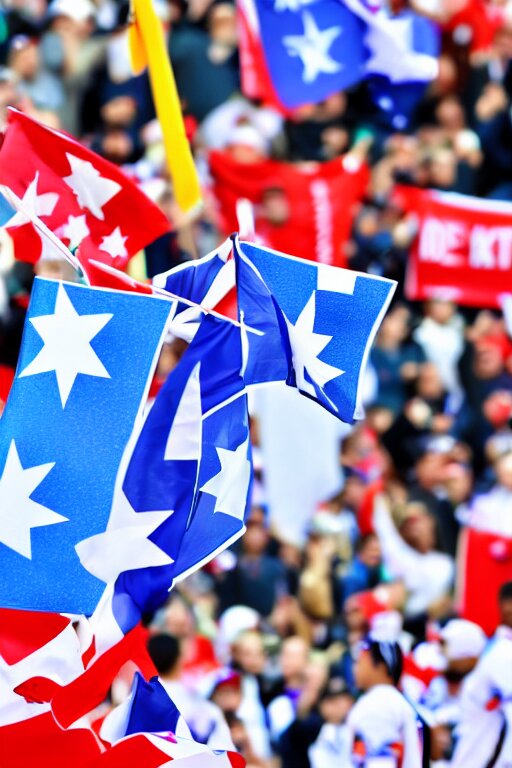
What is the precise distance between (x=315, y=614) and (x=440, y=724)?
5.72 ft

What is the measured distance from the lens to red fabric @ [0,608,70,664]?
6.73 m

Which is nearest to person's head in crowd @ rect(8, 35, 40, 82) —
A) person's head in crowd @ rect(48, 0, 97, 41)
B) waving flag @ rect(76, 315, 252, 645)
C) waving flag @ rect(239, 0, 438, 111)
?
person's head in crowd @ rect(48, 0, 97, 41)

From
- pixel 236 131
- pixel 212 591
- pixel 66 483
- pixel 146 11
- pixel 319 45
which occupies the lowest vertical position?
pixel 212 591

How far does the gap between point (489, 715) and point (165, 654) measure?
1.35m

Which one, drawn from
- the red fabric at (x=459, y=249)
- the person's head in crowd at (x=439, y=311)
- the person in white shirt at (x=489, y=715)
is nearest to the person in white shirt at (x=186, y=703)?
the person in white shirt at (x=489, y=715)

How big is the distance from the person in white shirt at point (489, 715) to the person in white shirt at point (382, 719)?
557mm

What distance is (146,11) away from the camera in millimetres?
7945

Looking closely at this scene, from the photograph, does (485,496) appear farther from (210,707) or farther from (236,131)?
(210,707)

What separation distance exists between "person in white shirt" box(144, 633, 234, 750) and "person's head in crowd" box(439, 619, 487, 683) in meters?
1.18

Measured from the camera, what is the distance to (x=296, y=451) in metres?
11.3

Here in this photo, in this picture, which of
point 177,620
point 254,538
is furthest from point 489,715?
point 254,538

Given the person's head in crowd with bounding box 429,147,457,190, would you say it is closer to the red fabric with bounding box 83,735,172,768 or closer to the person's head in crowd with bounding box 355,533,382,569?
the person's head in crowd with bounding box 355,533,382,569

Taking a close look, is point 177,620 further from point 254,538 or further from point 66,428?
point 66,428

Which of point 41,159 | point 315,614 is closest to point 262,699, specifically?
point 315,614
